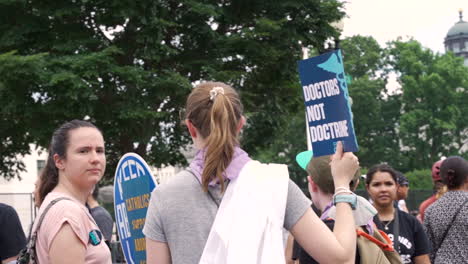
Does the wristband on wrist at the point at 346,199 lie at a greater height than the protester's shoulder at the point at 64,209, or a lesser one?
lesser

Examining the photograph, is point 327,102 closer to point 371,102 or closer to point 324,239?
point 324,239

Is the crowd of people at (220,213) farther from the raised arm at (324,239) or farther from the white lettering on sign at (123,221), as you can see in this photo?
the white lettering on sign at (123,221)

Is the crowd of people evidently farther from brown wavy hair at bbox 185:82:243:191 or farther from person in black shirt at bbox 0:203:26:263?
person in black shirt at bbox 0:203:26:263

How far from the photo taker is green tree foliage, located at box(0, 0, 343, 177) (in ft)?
58.8

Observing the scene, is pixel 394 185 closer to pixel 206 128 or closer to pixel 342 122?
pixel 342 122

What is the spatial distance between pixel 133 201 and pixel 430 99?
57932 millimetres

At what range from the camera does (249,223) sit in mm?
2660

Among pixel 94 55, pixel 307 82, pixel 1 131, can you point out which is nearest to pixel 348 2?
pixel 94 55

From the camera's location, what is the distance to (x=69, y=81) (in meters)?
17.2

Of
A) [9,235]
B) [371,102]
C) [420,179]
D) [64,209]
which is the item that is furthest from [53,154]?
[371,102]

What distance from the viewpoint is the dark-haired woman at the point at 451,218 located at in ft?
18.5

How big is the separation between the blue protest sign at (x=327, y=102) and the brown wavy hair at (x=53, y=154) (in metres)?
1.02

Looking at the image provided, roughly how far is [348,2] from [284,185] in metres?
20.3

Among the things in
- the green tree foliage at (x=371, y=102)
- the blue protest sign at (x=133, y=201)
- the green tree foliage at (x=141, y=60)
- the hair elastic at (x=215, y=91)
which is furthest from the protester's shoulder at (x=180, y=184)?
the green tree foliage at (x=371, y=102)
